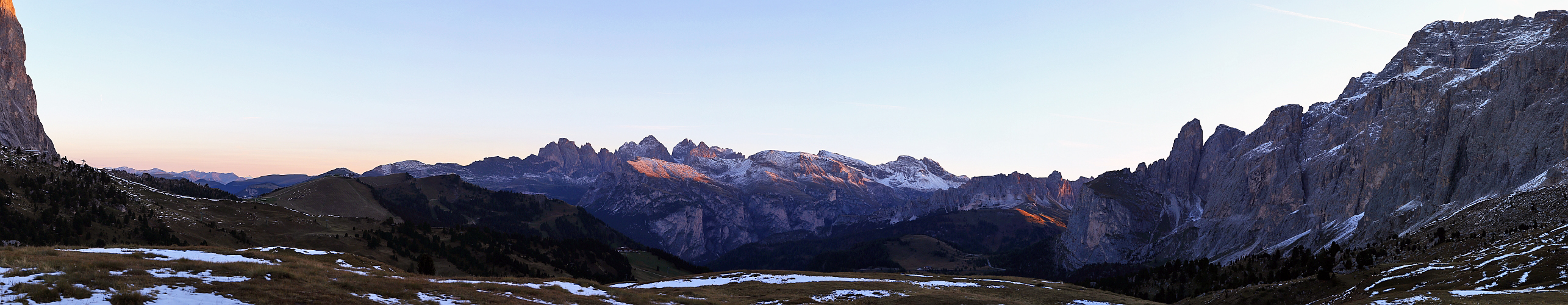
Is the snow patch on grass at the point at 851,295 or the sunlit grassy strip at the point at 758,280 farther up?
the snow patch on grass at the point at 851,295

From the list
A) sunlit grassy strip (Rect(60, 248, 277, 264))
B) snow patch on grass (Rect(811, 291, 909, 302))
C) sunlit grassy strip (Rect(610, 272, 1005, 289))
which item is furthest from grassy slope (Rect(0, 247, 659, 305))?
sunlit grassy strip (Rect(610, 272, 1005, 289))

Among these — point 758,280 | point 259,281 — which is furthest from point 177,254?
point 758,280

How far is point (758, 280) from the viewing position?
101 metres

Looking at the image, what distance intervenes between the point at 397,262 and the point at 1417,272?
673 ft

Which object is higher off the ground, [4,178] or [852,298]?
[4,178]

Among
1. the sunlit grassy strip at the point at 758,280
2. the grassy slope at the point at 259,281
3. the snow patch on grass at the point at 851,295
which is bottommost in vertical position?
the sunlit grassy strip at the point at 758,280

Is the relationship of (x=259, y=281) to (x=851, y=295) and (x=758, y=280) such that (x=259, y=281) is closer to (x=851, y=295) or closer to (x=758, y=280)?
(x=851, y=295)

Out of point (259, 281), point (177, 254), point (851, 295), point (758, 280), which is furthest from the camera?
point (758, 280)

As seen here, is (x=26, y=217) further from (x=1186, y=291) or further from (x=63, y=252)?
(x=1186, y=291)

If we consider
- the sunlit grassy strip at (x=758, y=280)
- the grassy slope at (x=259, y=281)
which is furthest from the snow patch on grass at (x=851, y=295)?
the grassy slope at (x=259, y=281)

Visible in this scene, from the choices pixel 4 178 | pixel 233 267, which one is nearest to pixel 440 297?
pixel 233 267

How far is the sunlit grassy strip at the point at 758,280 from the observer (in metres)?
94.5

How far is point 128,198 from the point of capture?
195000mm

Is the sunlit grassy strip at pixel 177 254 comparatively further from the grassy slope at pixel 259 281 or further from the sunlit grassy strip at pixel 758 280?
the sunlit grassy strip at pixel 758 280
